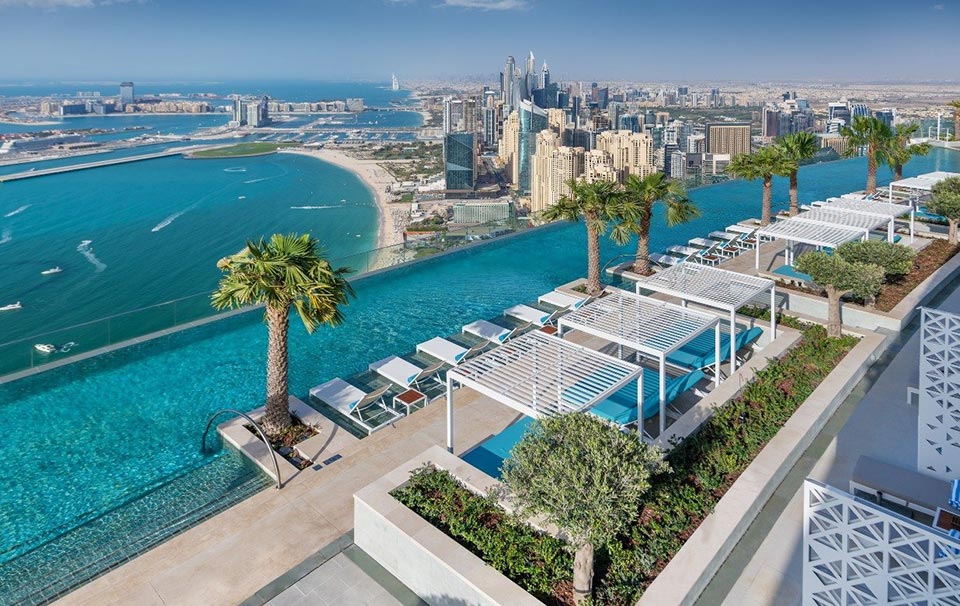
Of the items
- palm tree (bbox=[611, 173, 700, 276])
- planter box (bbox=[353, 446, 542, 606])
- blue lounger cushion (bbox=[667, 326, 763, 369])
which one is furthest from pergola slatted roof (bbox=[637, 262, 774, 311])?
planter box (bbox=[353, 446, 542, 606])

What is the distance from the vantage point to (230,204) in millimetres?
61188

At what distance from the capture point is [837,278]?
9.04m

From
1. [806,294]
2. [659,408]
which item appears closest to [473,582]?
[659,408]

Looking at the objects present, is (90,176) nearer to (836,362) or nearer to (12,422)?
(12,422)

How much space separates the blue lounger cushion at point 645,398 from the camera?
6938mm

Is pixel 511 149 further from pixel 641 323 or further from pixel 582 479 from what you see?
pixel 582 479

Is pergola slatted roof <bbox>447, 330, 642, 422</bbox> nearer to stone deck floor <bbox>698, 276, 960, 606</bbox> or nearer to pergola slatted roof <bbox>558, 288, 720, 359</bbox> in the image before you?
pergola slatted roof <bbox>558, 288, 720, 359</bbox>

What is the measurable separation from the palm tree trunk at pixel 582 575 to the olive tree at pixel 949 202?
14750 mm

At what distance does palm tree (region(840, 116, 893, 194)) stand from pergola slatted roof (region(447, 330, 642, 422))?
18.3 metres

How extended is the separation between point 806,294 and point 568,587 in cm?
885

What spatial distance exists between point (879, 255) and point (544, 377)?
7.94 m

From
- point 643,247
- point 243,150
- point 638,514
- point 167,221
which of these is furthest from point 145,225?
point 638,514

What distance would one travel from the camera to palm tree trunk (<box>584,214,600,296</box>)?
39.2ft

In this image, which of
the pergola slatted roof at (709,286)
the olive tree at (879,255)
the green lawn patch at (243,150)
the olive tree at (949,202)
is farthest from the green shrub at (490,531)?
the green lawn patch at (243,150)
